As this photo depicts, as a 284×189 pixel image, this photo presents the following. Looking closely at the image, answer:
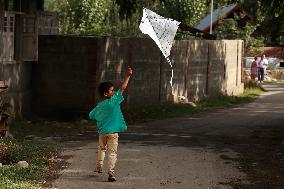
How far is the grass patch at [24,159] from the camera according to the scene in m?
7.08

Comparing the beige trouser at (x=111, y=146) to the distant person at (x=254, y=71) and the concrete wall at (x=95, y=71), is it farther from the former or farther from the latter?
the distant person at (x=254, y=71)

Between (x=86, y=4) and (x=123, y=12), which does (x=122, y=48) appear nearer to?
(x=123, y=12)

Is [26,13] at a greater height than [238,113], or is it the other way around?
[26,13]

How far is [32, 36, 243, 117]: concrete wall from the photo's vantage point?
14828mm

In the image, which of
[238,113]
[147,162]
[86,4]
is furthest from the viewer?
[86,4]

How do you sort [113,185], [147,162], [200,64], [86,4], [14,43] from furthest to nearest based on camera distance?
1. [86,4]
2. [200,64]
3. [14,43]
4. [147,162]
5. [113,185]

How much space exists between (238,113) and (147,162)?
9.18m

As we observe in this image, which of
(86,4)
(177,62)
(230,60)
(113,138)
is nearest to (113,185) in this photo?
(113,138)

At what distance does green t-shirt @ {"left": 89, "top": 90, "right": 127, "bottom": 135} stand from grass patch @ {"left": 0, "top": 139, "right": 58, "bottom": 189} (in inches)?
42.9

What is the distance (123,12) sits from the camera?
15305 millimetres

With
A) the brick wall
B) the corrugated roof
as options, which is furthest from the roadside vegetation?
the corrugated roof

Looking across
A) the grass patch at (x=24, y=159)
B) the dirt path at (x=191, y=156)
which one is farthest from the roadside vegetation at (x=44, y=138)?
the dirt path at (x=191, y=156)

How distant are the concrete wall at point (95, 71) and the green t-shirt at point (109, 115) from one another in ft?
23.1

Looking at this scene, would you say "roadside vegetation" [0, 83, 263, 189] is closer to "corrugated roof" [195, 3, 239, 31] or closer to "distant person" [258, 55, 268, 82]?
"distant person" [258, 55, 268, 82]
